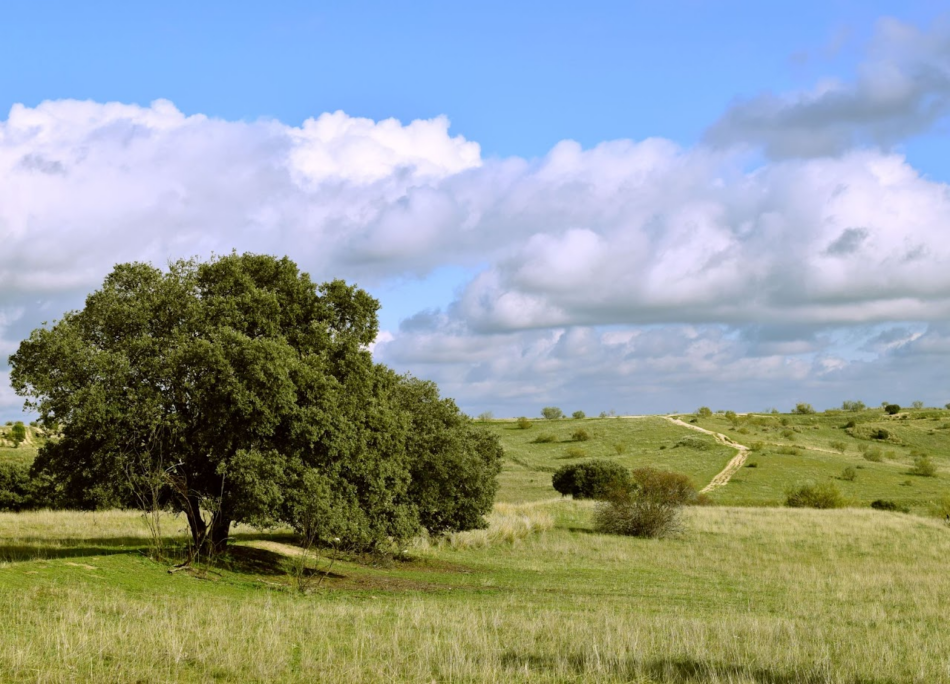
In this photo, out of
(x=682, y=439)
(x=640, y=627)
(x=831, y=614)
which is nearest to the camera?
(x=640, y=627)

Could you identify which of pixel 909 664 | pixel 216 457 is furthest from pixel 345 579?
pixel 909 664

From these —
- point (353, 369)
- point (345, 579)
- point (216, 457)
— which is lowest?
point (345, 579)

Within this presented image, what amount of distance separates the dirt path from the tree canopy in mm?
49843

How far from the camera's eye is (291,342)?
77.6 ft

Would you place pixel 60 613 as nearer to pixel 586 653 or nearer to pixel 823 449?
pixel 586 653

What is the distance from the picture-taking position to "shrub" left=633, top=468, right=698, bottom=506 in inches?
1766

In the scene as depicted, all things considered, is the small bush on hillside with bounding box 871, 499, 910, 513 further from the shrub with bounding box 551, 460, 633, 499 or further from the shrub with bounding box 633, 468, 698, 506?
the shrub with bounding box 633, 468, 698, 506

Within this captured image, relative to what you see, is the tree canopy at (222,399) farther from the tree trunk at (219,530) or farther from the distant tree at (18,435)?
the distant tree at (18,435)

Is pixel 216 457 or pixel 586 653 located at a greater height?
pixel 216 457

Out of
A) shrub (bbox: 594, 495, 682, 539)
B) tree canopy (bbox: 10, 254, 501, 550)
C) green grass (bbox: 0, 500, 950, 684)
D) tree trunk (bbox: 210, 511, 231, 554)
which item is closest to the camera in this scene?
green grass (bbox: 0, 500, 950, 684)

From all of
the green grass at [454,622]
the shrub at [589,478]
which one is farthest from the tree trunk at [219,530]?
the shrub at [589,478]

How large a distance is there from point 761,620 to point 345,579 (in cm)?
1330

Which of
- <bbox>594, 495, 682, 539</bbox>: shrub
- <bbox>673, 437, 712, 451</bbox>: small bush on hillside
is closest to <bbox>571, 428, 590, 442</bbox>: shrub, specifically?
<bbox>673, 437, 712, 451</bbox>: small bush on hillside

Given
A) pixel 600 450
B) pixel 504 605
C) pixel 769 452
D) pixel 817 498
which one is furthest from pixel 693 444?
pixel 504 605
